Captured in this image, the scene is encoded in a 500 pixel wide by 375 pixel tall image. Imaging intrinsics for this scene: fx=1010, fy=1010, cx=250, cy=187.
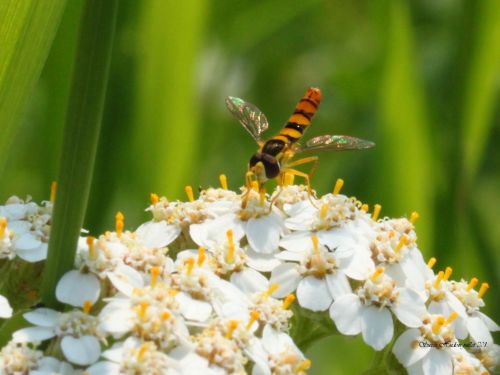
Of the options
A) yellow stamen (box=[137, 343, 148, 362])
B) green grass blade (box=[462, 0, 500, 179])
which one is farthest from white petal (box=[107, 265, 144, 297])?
green grass blade (box=[462, 0, 500, 179])

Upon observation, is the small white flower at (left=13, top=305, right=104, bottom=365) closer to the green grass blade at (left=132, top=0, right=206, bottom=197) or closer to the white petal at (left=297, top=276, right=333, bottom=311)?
the white petal at (left=297, top=276, right=333, bottom=311)

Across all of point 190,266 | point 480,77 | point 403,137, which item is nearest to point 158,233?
point 190,266

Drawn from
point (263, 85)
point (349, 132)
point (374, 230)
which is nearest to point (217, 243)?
point (374, 230)

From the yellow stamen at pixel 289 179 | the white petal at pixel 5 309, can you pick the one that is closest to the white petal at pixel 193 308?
the white petal at pixel 5 309

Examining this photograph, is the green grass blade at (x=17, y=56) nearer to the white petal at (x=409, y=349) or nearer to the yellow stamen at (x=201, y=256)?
the yellow stamen at (x=201, y=256)

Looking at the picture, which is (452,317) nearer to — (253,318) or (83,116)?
(253,318)

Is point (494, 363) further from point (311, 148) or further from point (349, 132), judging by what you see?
point (349, 132)
